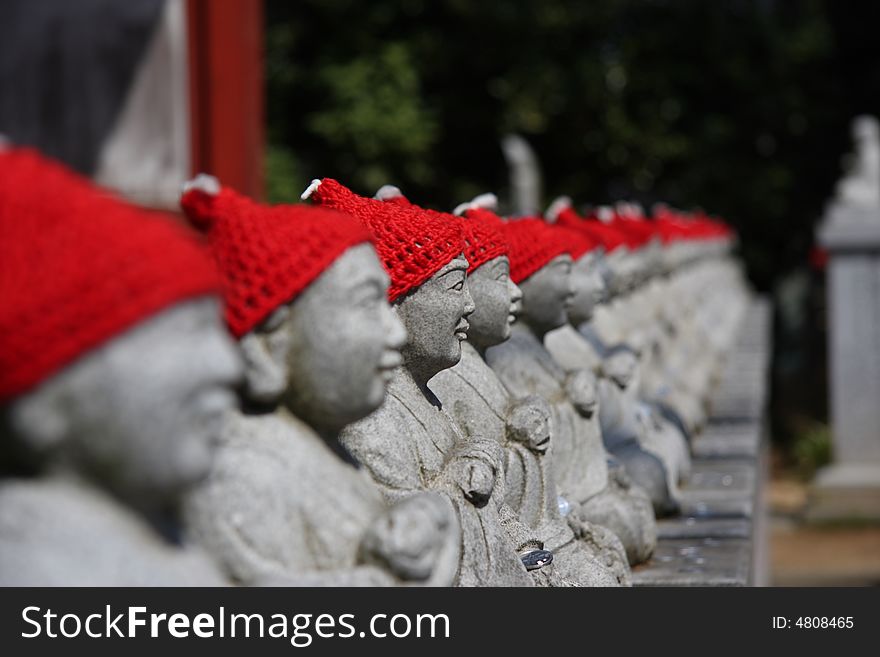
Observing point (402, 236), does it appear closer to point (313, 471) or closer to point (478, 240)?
point (478, 240)

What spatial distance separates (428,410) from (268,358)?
109cm

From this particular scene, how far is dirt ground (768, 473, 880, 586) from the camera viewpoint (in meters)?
11.0

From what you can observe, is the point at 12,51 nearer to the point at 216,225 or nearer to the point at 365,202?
the point at 365,202

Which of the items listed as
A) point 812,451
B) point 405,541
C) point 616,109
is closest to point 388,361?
point 405,541

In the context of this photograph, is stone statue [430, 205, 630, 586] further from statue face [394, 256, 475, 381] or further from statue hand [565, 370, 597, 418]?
statue hand [565, 370, 597, 418]

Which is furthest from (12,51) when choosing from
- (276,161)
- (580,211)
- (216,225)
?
(580,211)

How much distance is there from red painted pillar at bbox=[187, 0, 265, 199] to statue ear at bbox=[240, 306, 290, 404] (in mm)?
8495

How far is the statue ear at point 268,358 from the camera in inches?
108

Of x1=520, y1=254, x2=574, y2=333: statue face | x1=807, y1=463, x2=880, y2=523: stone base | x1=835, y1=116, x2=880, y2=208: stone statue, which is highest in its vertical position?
x1=835, y1=116, x2=880, y2=208: stone statue

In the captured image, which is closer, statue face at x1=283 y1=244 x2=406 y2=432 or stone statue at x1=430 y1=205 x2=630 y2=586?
statue face at x1=283 y1=244 x2=406 y2=432

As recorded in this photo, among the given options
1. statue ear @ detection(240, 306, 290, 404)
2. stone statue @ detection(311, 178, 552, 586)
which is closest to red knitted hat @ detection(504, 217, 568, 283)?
stone statue @ detection(311, 178, 552, 586)

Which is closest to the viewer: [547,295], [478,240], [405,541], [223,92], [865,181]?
[405,541]

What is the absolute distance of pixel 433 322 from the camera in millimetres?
3783
